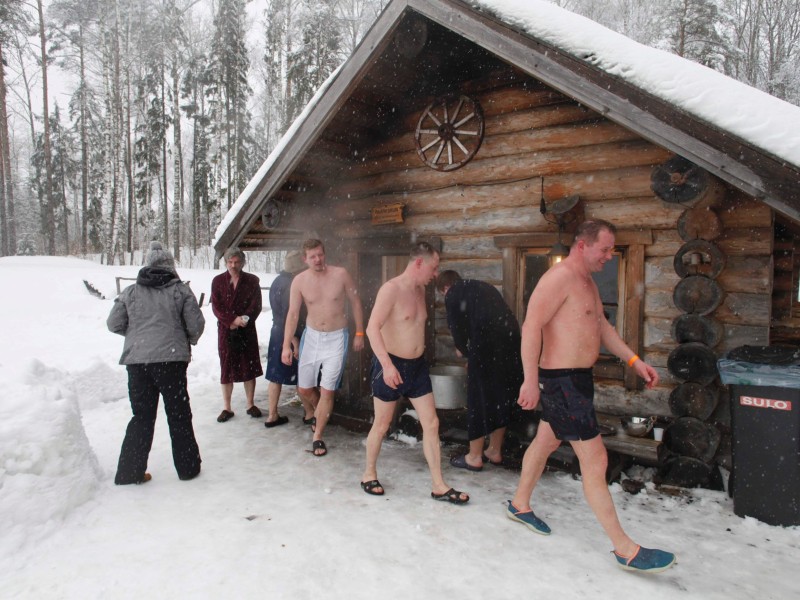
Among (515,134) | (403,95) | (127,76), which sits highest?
(127,76)

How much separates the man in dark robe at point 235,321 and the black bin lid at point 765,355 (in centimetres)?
501

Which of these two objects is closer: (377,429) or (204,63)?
(377,429)

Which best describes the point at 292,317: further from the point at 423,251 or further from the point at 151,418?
the point at 423,251

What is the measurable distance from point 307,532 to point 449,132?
14.1ft

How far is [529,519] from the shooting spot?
11.8ft

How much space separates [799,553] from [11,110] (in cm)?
3656

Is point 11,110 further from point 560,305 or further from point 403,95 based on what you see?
point 560,305

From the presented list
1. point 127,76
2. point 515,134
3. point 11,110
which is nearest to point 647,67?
point 515,134

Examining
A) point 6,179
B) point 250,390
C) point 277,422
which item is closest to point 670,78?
point 277,422

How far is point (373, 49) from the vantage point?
15.5 feet

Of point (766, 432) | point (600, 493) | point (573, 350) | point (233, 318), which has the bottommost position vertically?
point (600, 493)

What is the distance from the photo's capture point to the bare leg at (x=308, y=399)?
577 cm

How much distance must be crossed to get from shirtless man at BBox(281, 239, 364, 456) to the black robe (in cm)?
121

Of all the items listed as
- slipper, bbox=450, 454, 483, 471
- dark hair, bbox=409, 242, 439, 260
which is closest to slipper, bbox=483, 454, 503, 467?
slipper, bbox=450, 454, 483, 471
